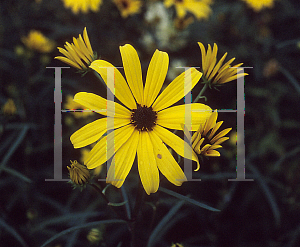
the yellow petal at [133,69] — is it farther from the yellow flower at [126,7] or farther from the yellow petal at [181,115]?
the yellow flower at [126,7]

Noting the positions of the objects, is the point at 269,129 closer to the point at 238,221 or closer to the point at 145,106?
the point at 238,221

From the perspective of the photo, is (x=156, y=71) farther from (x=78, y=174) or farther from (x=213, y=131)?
(x=78, y=174)

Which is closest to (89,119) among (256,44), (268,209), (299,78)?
(268,209)

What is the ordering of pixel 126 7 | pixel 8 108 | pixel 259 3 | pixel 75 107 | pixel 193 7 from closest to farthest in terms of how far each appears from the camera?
pixel 8 108 → pixel 75 107 → pixel 126 7 → pixel 193 7 → pixel 259 3

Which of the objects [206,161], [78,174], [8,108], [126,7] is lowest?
[206,161]

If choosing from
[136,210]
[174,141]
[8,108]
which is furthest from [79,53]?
[8,108]

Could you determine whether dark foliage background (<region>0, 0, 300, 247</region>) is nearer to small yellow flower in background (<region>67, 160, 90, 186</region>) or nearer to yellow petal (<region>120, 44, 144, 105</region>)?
small yellow flower in background (<region>67, 160, 90, 186</region>)
